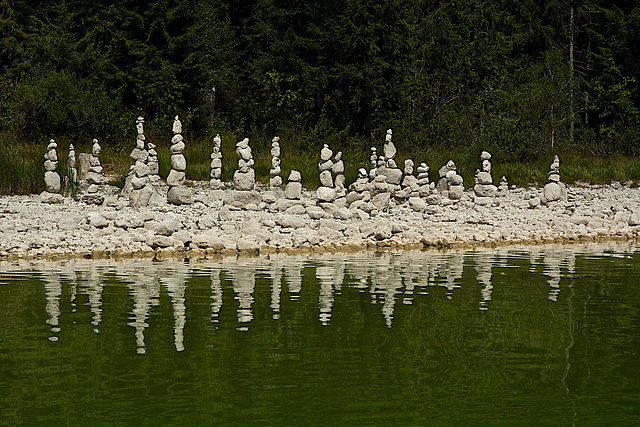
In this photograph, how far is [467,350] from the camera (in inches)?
370

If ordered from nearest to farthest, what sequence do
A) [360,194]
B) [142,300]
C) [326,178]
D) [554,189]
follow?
1. [142,300]
2. [326,178]
3. [360,194]
4. [554,189]

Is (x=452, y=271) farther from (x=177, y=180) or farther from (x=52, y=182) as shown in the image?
(x=52, y=182)

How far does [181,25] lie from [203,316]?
27961 millimetres

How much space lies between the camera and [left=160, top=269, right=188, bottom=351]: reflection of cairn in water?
1003 centimetres

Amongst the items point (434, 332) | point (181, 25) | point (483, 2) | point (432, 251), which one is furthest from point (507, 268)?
point (483, 2)

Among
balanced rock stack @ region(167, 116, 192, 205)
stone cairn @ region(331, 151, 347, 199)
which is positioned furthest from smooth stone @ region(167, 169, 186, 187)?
stone cairn @ region(331, 151, 347, 199)

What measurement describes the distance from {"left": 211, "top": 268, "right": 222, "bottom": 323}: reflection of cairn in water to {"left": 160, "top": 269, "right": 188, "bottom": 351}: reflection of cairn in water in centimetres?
38

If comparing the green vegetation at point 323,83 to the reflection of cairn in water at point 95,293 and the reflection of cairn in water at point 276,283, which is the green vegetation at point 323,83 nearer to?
the reflection of cairn in water at point 276,283

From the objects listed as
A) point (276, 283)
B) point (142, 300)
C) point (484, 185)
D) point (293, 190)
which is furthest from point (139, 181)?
point (142, 300)

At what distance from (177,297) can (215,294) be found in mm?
604

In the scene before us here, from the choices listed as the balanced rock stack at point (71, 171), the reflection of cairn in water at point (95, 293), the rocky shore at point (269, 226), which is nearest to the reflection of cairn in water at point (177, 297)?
the reflection of cairn in water at point (95, 293)

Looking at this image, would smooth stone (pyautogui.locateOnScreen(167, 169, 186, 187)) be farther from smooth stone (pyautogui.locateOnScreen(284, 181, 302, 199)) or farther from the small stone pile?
smooth stone (pyautogui.locateOnScreen(284, 181, 302, 199))

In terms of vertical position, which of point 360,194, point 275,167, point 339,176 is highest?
point 275,167

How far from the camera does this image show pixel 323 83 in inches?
1411
